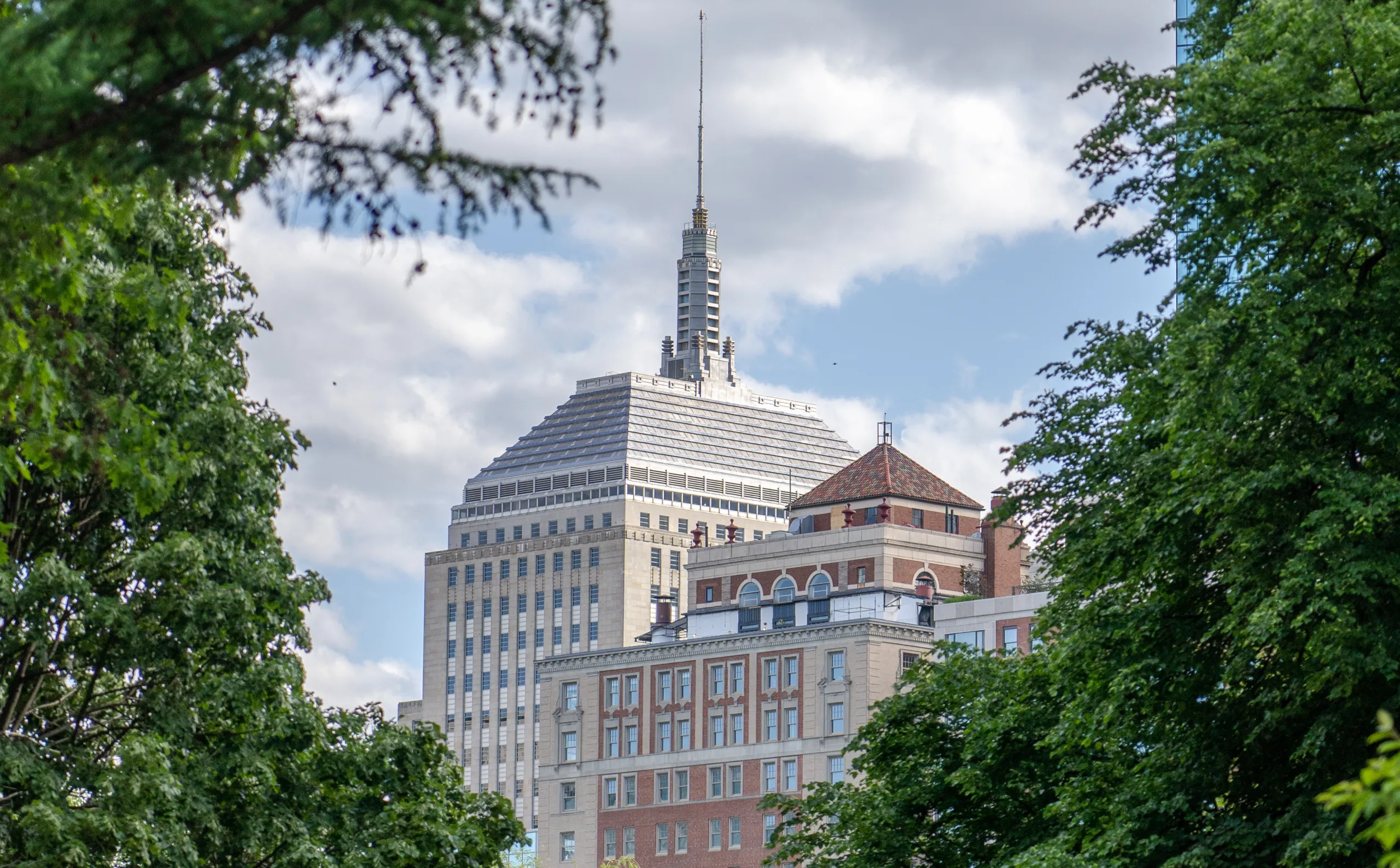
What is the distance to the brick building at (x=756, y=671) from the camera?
463ft

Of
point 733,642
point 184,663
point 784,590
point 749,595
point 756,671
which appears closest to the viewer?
point 184,663

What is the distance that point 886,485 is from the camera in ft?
500

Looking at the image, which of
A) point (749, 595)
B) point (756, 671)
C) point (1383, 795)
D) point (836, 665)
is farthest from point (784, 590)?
point (1383, 795)

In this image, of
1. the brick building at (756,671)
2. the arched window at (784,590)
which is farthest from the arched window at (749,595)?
the arched window at (784,590)

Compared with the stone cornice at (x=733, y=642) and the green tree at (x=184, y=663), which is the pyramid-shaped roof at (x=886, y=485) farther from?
the green tree at (x=184, y=663)

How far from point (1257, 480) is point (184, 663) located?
1571cm

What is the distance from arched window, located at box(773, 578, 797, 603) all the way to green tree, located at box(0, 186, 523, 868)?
113748 millimetres

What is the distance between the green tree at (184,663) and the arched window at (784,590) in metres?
114

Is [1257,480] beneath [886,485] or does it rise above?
beneath

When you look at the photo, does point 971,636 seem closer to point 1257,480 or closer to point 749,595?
point 749,595

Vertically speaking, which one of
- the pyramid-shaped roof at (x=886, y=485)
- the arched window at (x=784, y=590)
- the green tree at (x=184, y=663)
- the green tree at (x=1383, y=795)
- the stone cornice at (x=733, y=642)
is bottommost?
the green tree at (x=1383, y=795)

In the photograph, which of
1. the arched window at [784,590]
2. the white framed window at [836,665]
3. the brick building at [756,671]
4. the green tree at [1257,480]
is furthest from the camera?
the arched window at [784,590]

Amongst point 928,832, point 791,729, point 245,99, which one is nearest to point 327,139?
point 245,99

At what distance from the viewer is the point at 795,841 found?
144 feet
